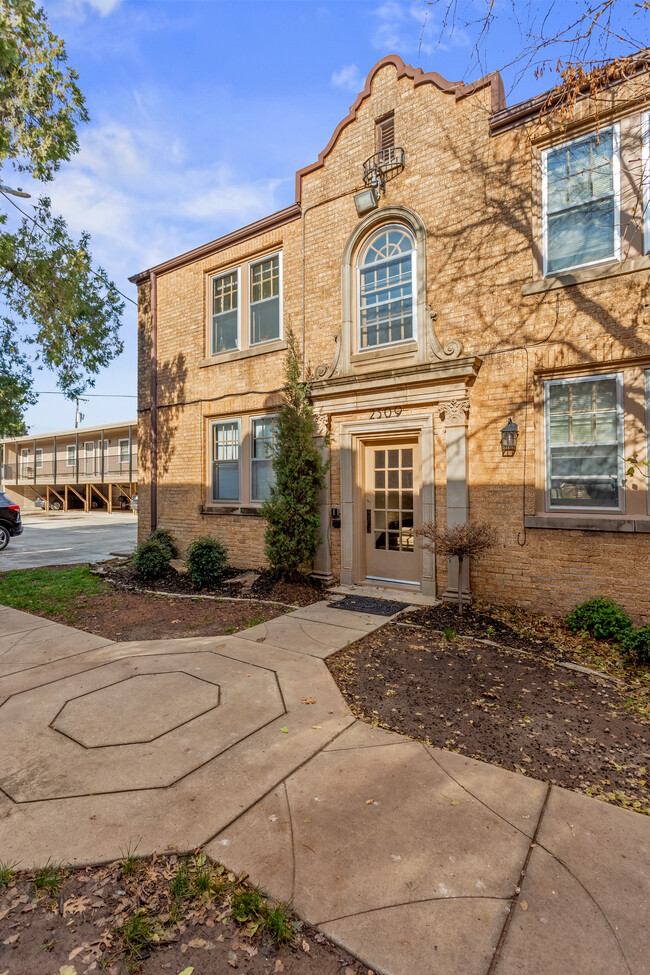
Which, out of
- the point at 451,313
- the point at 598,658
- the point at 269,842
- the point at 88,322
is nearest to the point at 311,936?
the point at 269,842

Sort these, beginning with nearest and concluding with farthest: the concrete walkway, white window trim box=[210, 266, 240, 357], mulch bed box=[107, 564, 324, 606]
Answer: the concrete walkway, mulch bed box=[107, 564, 324, 606], white window trim box=[210, 266, 240, 357]

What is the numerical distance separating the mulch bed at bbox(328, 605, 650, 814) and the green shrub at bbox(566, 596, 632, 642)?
0.41 m

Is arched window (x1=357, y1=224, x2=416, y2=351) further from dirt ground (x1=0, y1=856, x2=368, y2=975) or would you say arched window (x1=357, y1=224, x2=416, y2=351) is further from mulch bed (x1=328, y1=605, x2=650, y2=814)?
dirt ground (x1=0, y1=856, x2=368, y2=975)

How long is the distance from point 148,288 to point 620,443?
395 inches

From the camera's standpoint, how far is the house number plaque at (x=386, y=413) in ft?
23.2

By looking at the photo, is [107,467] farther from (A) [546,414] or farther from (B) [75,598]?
(A) [546,414]

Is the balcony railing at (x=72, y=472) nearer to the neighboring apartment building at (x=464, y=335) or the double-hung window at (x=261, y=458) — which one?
the double-hung window at (x=261, y=458)

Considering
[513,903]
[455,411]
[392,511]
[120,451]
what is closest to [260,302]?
[455,411]

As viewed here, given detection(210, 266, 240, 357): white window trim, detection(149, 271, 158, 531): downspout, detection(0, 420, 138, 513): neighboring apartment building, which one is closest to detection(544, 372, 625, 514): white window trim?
detection(210, 266, 240, 357): white window trim

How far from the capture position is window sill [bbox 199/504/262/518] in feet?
28.8

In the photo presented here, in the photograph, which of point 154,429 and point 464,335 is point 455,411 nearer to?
point 464,335

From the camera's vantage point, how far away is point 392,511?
7340mm

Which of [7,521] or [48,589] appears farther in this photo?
[7,521]

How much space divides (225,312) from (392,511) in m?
5.54
